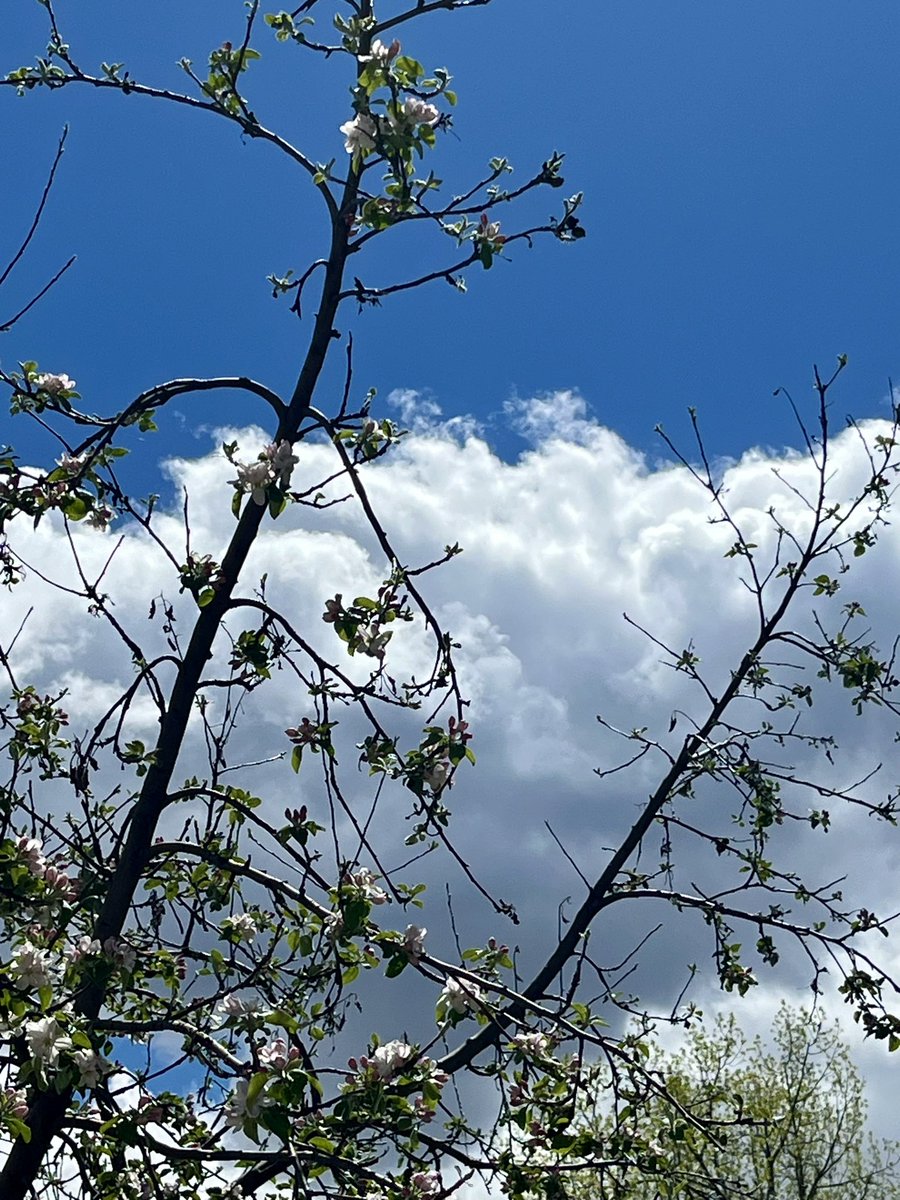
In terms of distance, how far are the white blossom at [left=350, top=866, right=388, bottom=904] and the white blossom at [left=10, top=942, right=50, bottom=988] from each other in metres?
1.19

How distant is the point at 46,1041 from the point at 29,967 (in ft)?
1.30

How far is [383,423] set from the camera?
15.1ft

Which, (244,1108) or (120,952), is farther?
(120,952)

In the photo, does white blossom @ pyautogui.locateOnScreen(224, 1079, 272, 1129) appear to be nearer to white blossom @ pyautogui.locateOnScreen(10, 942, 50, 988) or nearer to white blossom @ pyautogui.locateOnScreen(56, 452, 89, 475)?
white blossom @ pyautogui.locateOnScreen(10, 942, 50, 988)

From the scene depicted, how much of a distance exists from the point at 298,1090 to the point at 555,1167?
1448 millimetres

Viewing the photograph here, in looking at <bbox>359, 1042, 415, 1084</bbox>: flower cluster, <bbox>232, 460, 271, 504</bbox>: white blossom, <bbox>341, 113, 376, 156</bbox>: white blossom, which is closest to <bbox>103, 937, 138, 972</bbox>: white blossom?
<bbox>359, 1042, 415, 1084</bbox>: flower cluster

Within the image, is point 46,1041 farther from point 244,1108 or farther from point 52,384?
point 52,384

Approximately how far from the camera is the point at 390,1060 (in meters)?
4.16

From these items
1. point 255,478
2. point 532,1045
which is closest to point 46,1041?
point 532,1045

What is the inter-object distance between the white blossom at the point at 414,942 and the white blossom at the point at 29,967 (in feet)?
4.28

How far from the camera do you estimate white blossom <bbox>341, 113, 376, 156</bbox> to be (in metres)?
4.41

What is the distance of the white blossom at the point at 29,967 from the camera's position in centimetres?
428

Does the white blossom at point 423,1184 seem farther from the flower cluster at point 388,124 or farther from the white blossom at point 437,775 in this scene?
the flower cluster at point 388,124

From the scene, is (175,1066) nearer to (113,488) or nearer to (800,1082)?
(113,488)
